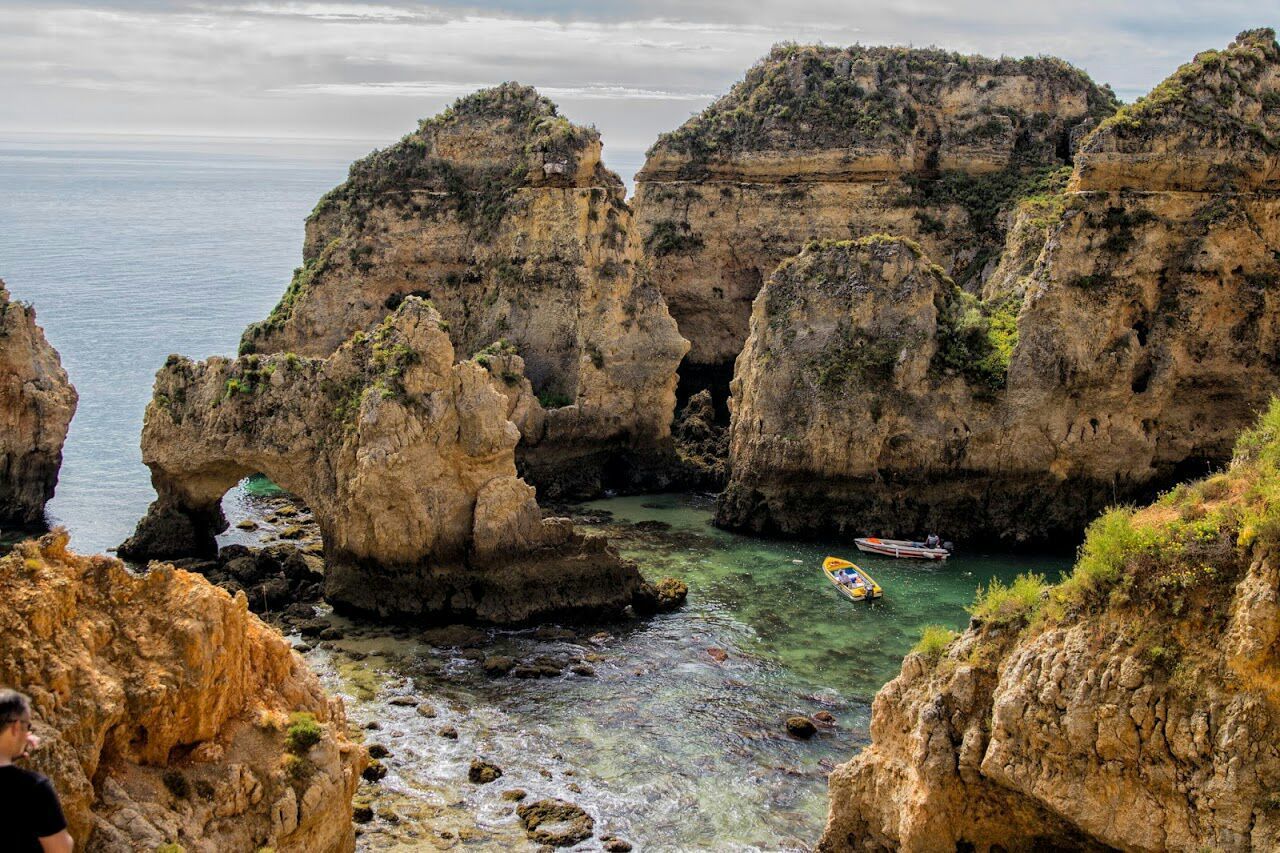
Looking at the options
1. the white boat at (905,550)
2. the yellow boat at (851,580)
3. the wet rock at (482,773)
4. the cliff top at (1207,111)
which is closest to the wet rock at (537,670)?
the wet rock at (482,773)

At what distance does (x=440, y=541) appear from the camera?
34.8 m

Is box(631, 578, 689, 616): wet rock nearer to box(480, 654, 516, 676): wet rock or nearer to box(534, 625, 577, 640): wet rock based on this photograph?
box(534, 625, 577, 640): wet rock

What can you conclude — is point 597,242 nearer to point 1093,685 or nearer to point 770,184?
point 770,184

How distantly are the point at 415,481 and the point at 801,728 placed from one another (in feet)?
39.0

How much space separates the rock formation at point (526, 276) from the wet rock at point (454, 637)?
14.4 metres

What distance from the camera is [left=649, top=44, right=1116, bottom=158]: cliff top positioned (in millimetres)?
62719

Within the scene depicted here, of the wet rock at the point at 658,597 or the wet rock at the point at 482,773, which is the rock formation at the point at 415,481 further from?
the wet rock at the point at 482,773

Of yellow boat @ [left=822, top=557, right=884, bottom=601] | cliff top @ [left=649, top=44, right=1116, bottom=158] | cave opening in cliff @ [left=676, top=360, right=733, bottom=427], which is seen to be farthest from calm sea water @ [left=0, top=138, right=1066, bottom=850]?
cliff top @ [left=649, top=44, right=1116, bottom=158]

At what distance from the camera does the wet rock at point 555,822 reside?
2414 cm

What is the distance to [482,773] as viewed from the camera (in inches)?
1043

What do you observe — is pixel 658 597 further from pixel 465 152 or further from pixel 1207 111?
pixel 465 152

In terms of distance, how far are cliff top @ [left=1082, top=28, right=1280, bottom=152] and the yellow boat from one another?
51.2ft

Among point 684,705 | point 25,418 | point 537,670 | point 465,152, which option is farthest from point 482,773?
point 465,152

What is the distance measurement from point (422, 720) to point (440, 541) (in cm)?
669
